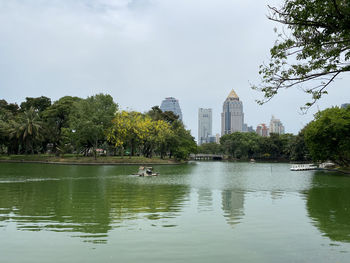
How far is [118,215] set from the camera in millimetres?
13375

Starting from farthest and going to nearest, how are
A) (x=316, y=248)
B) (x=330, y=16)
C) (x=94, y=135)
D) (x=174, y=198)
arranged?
(x=94, y=135) < (x=174, y=198) < (x=316, y=248) < (x=330, y=16)

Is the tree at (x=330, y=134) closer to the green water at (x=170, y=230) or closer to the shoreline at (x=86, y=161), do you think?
the green water at (x=170, y=230)

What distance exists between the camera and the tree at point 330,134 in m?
45.5

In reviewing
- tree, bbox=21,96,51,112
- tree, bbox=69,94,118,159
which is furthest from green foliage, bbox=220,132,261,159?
tree, bbox=21,96,51,112

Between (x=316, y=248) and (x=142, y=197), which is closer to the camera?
(x=316, y=248)

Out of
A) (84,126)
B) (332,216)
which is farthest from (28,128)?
(332,216)

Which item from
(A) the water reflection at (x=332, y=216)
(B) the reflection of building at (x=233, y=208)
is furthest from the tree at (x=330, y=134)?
(B) the reflection of building at (x=233, y=208)

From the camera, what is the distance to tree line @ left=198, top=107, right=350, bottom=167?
46.4 m

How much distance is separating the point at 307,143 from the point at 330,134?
9363 millimetres

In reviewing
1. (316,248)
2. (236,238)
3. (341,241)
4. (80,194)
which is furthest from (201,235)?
(80,194)

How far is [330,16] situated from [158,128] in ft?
243

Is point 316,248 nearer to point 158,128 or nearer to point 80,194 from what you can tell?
point 80,194

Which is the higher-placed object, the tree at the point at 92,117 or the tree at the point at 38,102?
the tree at the point at 38,102

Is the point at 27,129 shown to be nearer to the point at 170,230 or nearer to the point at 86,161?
the point at 86,161
